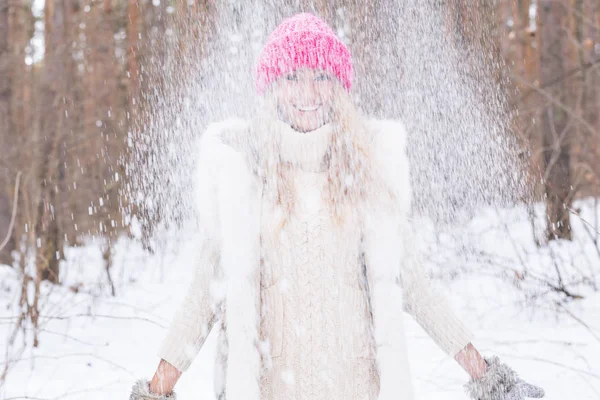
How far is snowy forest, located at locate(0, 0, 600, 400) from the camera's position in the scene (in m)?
4.31

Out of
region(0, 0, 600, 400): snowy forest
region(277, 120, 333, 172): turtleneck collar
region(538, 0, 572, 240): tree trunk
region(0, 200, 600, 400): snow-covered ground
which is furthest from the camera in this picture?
region(538, 0, 572, 240): tree trunk

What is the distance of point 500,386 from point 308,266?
606 millimetres

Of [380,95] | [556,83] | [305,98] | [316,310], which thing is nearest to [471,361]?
[316,310]

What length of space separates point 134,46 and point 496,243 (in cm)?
721

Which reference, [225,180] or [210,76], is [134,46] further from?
[225,180]

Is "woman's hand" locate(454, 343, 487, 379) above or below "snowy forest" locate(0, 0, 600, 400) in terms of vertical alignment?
below

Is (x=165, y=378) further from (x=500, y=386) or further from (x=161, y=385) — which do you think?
(x=500, y=386)

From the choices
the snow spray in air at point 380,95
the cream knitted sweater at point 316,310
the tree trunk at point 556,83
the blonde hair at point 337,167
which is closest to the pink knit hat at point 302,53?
the blonde hair at point 337,167

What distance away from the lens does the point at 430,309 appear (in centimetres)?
160

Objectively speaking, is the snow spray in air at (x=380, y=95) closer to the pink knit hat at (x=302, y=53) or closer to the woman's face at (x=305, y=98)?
the pink knit hat at (x=302, y=53)

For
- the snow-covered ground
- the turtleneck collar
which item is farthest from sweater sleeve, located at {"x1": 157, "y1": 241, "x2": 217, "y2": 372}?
the snow-covered ground

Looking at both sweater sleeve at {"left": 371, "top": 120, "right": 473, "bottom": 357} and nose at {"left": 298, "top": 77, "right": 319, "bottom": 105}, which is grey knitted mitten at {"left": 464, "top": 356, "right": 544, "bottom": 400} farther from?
nose at {"left": 298, "top": 77, "right": 319, "bottom": 105}

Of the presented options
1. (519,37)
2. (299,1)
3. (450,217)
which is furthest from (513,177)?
(519,37)

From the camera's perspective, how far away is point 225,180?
1.62 m
